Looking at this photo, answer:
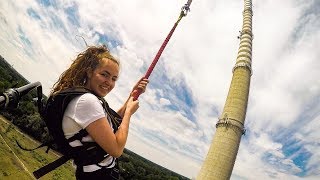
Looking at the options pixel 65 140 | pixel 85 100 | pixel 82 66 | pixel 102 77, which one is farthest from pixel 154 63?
pixel 65 140

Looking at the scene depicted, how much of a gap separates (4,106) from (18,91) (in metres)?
0.29

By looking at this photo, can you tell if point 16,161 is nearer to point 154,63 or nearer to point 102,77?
point 154,63

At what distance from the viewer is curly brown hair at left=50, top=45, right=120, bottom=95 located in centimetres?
310

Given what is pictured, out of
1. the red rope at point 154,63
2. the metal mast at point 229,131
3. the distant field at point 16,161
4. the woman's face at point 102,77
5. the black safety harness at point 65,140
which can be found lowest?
the black safety harness at point 65,140

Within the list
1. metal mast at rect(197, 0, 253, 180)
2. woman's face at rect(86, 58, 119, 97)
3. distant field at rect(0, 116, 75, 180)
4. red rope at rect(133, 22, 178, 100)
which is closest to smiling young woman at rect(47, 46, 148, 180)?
woman's face at rect(86, 58, 119, 97)

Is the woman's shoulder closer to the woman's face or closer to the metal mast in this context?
the woman's face

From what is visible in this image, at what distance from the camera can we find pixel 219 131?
87.7 feet

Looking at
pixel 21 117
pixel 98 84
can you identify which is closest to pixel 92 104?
pixel 98 84

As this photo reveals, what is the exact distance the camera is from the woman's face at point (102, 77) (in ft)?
10.1

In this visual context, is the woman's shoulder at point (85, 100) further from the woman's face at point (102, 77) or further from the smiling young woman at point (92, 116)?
the woman's face at point (102, 77)

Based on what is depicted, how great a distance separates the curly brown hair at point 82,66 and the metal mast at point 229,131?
2359 centimetres

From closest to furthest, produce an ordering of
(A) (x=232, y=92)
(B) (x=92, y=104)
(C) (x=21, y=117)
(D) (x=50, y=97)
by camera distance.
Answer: (B) (x=92, y=104)
(D) (x=50, y=97)
(A) (x=232, y=92)
(C) (x=21, y=117)

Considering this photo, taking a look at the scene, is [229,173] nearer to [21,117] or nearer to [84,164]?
[84,164]

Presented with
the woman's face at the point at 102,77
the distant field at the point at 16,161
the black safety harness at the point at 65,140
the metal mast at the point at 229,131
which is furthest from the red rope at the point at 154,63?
the distant field at the point at 16,161
